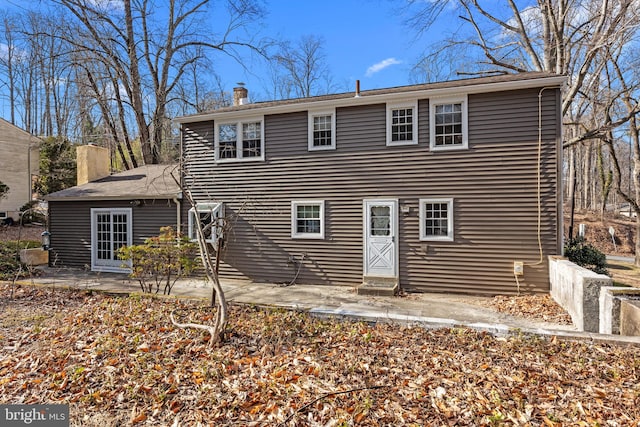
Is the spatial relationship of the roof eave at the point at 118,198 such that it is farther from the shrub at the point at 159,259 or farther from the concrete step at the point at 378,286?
the concrete step at the point at 378,286

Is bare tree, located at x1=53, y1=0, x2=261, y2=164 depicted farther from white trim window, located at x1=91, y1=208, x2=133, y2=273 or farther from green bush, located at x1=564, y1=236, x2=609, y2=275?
green bush, located at x1=564, y1=236, x2=609, y2=275

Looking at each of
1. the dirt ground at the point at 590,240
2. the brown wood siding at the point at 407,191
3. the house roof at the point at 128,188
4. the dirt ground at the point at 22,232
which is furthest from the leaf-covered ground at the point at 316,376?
the dirt ground at the point at 22,232

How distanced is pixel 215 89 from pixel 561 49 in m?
18.8

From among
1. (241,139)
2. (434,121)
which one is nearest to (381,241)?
(434,121)

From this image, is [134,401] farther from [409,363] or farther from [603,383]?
[603,383]

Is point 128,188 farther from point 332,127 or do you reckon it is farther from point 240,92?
point 332,127

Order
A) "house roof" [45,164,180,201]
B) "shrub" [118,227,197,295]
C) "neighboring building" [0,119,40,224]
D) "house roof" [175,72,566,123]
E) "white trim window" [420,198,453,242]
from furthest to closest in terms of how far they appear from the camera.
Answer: "neighboring building" [0,119,40,224], "house roof" [45,164,180,201], "white trim window" [420,198,453,242], "house roof" [175,72,566,123], "shrub" [118,227,197,295]

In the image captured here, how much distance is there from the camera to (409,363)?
3936 mm

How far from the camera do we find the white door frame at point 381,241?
9.24 m

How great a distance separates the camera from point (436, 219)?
9.02m

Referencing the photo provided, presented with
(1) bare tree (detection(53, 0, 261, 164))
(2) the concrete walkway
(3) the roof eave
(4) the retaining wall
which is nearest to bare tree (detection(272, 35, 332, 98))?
(1) bare tree (detection(53, 0, 261, 164))

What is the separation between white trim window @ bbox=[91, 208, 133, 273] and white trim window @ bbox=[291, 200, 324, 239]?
19.5 ft

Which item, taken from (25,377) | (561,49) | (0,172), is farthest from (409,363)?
(0,172)

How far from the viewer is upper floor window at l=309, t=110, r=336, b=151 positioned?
392 inches
